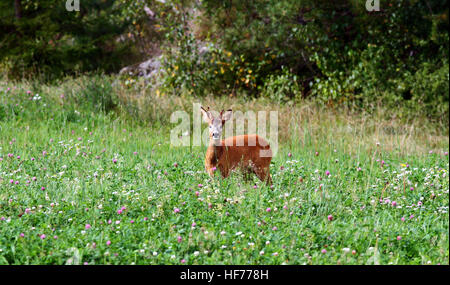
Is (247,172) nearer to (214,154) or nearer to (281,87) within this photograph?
(214,154)

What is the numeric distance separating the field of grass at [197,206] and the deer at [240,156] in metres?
0.13

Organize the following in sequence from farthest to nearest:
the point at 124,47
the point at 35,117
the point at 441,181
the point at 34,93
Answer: the point at 124,47 → the point at 34,93 → the point at 35,117 → the point at 441,181

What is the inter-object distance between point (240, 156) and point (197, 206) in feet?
3.72

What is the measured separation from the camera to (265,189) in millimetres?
5625

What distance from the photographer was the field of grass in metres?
4.24

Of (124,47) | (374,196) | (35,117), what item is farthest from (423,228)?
(124,47)

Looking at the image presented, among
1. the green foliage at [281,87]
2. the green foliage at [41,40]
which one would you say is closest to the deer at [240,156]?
the green foliage at [281,87]

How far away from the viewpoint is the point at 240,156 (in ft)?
20.1

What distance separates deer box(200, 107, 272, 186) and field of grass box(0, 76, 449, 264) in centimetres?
13

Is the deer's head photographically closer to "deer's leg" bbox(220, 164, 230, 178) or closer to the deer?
the deer

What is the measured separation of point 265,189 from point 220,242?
4.55ft

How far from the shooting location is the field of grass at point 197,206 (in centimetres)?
424

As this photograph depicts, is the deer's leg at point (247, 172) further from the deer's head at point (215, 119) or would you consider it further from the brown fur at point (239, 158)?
the deer's head at point (215, 119)
